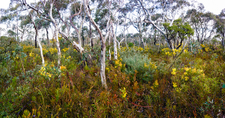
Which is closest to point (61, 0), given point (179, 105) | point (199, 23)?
point (179, 105)

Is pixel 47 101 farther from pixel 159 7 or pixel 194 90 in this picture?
pixel 159 7

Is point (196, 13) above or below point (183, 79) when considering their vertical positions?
above

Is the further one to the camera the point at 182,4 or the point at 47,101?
the point at 182,4

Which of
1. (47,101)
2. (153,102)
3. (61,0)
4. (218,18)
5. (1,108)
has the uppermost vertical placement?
(218,18)

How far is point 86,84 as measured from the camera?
3338 mm

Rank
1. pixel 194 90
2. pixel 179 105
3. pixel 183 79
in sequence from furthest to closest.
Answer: pixel 183 79 < pixel 194 90 < pixel 179 105

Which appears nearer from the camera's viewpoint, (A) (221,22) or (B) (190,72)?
(B) (190,72)

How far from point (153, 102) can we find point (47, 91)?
95.0 inches

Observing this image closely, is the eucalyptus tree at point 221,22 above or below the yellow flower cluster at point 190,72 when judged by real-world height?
above

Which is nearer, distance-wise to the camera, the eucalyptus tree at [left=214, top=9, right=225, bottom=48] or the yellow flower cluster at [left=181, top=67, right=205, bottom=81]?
the yellow flower cluster at [left=181, top=67, right=205, bottom=81]

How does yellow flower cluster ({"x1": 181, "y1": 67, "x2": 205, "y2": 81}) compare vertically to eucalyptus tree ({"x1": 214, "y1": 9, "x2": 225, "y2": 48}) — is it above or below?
below

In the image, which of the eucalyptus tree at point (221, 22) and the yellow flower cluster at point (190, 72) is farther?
the eucalyptus tree at point (221, 22)

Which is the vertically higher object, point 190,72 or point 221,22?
point 221,22

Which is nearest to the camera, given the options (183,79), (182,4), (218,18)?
(183,79)
